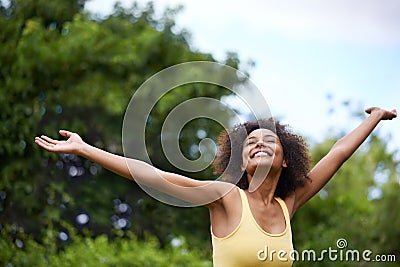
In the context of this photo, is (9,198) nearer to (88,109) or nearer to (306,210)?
(88,109)

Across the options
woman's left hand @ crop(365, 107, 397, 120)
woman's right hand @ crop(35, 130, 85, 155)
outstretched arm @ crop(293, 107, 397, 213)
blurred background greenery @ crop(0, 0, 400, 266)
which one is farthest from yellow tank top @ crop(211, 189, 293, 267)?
blurred background greenery @ crop(0, 0, 400, 266)

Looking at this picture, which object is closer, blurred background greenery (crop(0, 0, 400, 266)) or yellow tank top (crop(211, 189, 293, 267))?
yellow tank top (crop(211, 189, 293, 267))

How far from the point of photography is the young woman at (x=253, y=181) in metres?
3.26

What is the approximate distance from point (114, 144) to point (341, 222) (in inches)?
115

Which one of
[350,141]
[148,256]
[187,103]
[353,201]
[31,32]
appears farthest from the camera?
[353,201]

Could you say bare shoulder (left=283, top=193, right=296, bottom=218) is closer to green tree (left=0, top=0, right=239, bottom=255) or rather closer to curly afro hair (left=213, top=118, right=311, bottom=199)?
curly afro hair (left=213, top=118, right=311, bottom=199)

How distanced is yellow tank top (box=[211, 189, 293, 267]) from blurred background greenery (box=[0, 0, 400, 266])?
5.32m

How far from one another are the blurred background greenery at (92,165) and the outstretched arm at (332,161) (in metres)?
5.02

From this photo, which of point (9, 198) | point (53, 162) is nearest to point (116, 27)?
point (53, 162)

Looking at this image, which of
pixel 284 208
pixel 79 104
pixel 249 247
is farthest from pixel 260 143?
pixel 79 104

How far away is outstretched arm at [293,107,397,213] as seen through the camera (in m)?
3.71

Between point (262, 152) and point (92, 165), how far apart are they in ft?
24.0

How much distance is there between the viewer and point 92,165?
10.6 meters

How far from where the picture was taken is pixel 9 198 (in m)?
9.44
